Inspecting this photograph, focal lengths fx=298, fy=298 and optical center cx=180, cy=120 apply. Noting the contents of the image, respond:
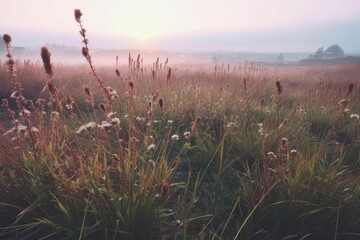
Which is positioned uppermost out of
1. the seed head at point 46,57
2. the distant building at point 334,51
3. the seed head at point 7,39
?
the distant building at point 334,51

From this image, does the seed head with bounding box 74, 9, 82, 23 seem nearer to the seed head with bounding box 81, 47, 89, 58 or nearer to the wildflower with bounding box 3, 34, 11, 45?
the seed head with bounding box 81, 47, 89, 58

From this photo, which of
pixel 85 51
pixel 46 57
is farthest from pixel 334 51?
pixel 46 57

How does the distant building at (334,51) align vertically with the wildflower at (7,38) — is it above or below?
above

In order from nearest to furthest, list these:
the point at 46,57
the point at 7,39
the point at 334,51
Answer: the point at 46,57, the point at 7,39, the point at 334,51

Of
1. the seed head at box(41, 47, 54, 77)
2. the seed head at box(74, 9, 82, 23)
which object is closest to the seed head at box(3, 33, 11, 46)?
the seed head at box(41, 47, 54, 77)

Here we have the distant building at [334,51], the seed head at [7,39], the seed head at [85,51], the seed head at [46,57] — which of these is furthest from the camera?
the distant building at [334,51]

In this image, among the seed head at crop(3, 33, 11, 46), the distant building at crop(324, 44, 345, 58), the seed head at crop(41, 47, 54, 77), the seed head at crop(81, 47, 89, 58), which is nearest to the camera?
the seed head at crop(41, 47, 54, 77)

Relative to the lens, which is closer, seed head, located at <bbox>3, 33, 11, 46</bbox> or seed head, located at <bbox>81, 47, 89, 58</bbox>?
seed head, located at <bbox>3, 33, 11, 46</bbox>

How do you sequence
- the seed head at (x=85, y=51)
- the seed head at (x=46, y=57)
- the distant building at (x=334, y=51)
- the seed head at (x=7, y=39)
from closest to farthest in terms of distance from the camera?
the seed head at (x=46, y=57), the seed head at (x=7, y=39), the seed head at (x=85, y=51), the distant building at (x=334, y=51)

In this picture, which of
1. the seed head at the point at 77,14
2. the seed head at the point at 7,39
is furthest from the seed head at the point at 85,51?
the seed head at the point at 7,39

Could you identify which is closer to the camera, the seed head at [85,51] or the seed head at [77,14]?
the seed head at [77,14]

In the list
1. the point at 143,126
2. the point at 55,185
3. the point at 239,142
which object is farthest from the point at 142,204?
the point at 143,126

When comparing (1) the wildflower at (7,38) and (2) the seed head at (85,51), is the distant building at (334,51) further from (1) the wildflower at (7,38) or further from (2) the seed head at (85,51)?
(1) the wildflower at (7,38)

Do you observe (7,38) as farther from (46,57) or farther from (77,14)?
(77,14)
